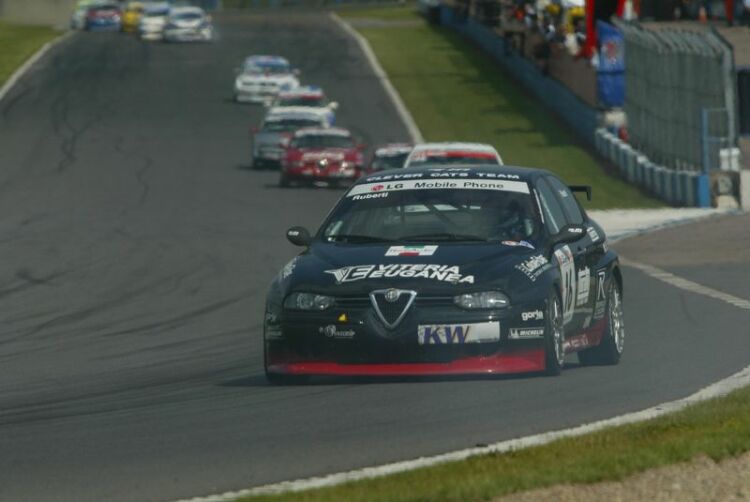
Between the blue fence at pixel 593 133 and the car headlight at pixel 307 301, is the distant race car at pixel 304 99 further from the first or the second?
the car headlight at pixel 307 301

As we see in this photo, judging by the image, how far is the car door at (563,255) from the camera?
1217 centimetres

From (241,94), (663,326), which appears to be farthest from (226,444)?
(241,94)

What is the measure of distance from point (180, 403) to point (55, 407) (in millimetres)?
719

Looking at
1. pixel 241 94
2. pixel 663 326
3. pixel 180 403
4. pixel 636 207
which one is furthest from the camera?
pixel 241 94

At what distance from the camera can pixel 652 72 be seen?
122 ft

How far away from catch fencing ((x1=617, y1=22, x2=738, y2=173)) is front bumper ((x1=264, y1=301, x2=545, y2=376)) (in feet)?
66.9

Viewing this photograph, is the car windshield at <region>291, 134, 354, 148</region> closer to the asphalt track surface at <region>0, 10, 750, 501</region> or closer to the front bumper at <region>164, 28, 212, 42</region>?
the asphalt track surface at <region>0, 10, 750, 501</region>

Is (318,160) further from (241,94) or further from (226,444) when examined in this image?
(226,444)

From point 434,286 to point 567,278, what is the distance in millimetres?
1262

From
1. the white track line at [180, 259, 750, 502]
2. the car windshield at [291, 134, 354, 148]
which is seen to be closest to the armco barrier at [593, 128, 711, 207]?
the car windshield at [291, 134, 354, 148]

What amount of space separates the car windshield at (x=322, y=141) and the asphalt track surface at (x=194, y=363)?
1184 millimetres

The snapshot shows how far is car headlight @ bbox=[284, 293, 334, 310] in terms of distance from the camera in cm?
1149

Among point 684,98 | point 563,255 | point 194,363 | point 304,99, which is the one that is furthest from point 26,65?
point 563,255

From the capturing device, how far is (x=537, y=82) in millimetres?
55875
